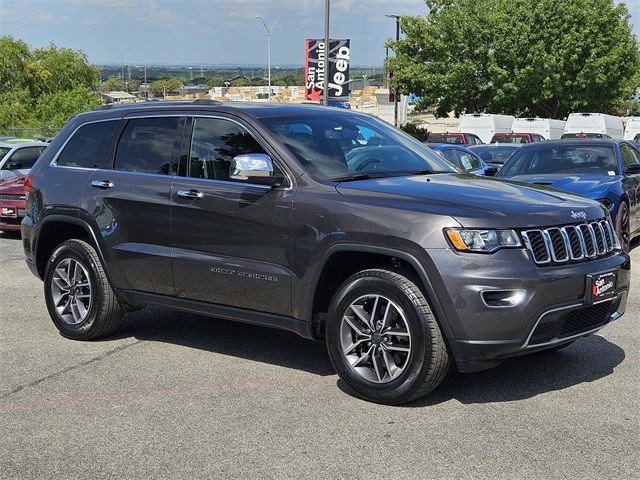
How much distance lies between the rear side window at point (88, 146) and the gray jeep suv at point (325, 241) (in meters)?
0.01

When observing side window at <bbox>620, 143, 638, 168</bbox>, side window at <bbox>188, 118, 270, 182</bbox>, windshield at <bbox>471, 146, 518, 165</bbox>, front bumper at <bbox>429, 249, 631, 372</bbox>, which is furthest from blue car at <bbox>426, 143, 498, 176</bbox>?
front bumper at <bbox>429, 249, 631, 372</bbox>

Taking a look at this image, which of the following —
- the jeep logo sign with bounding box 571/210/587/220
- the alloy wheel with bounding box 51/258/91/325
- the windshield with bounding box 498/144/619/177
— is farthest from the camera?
Answer: the windshield with bounding box 498/144/619/177

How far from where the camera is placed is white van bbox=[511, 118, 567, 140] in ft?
120

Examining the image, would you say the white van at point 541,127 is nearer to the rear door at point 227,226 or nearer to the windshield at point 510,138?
the windshield at point 510,138

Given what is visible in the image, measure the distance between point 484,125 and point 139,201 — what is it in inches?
1300

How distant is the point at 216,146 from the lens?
243 inches

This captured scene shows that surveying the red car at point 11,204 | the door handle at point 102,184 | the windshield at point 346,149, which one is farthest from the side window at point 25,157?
the windshield at point 346,149

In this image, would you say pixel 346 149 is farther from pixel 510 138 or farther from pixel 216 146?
pixel 510 138

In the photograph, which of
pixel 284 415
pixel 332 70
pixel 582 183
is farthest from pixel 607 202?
pixel 332 70

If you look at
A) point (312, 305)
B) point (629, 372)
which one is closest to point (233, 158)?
point (312, 305)

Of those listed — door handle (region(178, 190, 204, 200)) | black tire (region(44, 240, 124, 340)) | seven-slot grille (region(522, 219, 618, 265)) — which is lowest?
black tire (region(44, 240, 124, 340))

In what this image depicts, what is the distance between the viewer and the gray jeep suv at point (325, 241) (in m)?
4.86

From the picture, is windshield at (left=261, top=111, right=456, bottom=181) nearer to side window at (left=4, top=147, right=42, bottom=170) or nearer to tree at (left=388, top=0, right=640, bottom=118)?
side window at (left=4, top=147, right=42, bottom=170)

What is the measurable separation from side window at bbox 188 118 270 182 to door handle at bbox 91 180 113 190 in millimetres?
801
